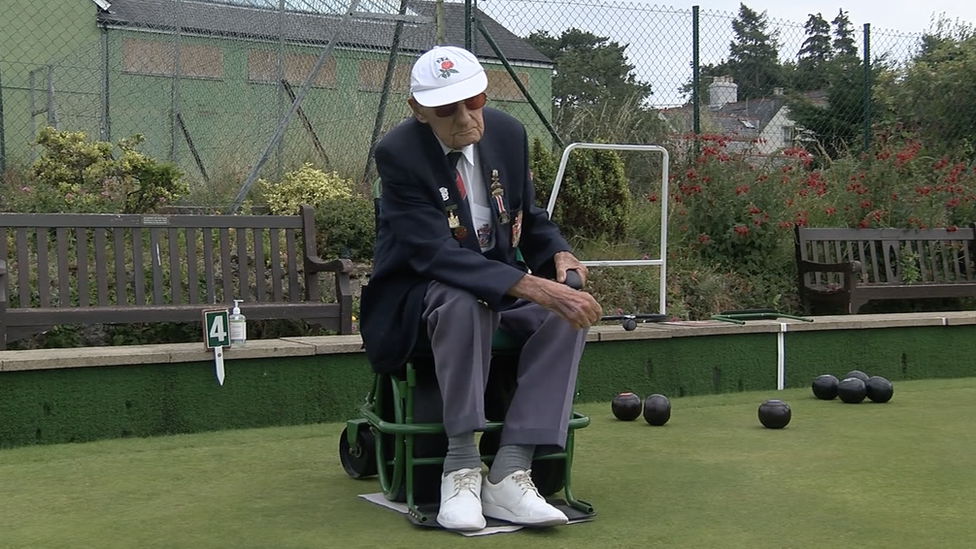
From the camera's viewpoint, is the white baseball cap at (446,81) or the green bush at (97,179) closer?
the white baseball cap at (446,81)

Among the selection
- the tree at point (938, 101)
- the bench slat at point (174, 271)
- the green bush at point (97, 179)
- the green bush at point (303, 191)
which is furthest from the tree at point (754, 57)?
the bench slat at point (174, 271)

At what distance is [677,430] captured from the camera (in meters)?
4.66

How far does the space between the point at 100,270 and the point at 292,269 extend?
86cm

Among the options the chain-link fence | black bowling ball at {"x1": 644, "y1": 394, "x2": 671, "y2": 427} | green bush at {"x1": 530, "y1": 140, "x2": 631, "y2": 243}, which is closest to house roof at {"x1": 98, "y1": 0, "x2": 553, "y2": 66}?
the chain-link fence

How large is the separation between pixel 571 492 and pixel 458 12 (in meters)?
5.17

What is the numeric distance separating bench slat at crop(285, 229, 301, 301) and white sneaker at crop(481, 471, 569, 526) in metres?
2.67

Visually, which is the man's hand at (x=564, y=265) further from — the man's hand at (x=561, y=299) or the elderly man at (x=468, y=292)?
the man's hand at (x=561, y=299)

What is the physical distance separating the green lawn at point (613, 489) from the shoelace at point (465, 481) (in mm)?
139

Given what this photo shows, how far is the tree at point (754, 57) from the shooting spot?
918 cm

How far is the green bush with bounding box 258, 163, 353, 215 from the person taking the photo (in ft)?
23.8

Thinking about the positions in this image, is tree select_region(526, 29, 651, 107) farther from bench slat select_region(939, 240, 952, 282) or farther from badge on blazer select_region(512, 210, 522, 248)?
badge on blazer select_region(512, 210, 522, 248)

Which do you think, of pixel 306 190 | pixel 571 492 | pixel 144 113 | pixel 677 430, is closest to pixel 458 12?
pixel 306 190

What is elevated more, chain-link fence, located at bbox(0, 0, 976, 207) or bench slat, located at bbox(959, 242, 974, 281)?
chain-link fence, located at bbox(0, 0, 976, 207)

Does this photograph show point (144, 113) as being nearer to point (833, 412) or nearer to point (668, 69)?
point (668, 69)
